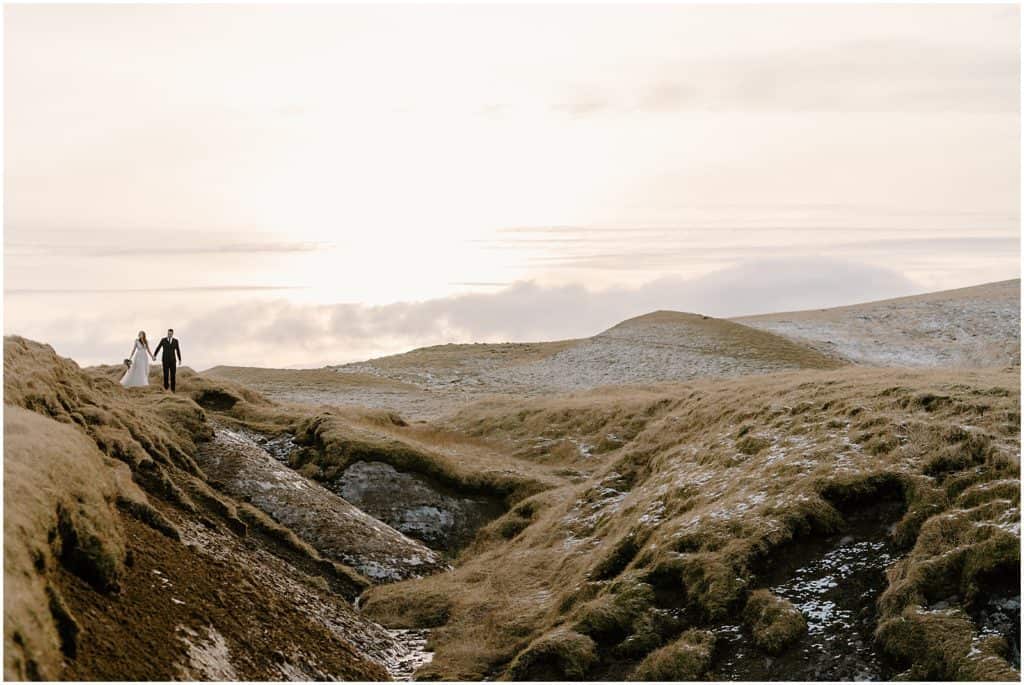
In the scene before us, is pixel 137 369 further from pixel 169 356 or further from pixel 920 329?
pixel 920 329

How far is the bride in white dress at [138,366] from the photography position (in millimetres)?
44281

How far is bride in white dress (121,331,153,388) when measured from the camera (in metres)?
44.3

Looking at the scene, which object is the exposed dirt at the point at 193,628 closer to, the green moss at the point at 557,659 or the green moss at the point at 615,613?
the green moss at the point at 557,659

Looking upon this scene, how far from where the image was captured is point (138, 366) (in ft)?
146

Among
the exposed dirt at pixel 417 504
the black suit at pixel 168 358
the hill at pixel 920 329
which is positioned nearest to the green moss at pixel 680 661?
the exposed dirt at pixel 417 504

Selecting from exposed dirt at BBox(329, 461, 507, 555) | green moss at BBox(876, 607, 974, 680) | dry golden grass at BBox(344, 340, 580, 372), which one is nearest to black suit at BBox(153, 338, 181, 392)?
exposed dirt at BBox(329, 461, 507, 555)

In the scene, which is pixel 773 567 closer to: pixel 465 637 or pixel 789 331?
pixel 465 637

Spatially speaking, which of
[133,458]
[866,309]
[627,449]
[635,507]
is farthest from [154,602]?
[866,309]

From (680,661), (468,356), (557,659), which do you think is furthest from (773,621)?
(468,356)

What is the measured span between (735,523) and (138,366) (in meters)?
31.7

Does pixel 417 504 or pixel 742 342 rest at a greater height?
pixel 742 342

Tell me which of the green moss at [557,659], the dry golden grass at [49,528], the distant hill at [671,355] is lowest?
the green moss at [557,659]

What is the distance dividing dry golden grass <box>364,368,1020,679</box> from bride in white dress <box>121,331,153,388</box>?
19925mm

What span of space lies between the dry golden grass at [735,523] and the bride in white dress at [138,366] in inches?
784
